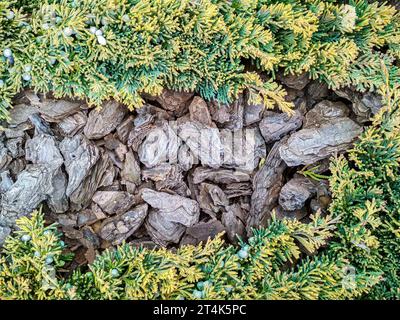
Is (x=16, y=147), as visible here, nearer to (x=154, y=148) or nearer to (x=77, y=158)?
(x=77, y=158)

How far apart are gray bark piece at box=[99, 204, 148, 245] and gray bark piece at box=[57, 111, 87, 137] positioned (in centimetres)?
57

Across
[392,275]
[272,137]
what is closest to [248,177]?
[272,137]

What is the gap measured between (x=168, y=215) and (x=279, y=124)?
0.86 meters

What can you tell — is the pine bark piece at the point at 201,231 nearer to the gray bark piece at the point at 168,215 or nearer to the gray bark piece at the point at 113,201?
the gray bark piece at the point at 168,215

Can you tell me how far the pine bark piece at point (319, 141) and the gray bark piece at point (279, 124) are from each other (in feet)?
0.29

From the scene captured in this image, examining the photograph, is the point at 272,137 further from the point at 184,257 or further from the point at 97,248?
the point at 97,248

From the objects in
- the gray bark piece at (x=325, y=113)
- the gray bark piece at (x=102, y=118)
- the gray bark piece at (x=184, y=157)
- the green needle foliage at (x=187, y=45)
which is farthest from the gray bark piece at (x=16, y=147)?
the gray bark piece at (x=325, y=113)

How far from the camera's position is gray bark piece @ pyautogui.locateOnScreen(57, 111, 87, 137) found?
2.35 m

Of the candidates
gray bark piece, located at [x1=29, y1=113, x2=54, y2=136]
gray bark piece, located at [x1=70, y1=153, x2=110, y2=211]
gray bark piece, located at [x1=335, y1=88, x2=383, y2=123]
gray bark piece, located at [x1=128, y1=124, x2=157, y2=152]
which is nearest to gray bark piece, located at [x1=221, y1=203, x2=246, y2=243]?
gray bark piece, located at [x1=128, y1=124, x2=157, y2=152]

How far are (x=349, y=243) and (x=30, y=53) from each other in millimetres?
1999

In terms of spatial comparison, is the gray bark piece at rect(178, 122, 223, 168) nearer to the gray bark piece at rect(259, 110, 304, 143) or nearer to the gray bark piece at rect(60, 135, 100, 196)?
the gray bark piece at rect(259, 110, 304, 143)

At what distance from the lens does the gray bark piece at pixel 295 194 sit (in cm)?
235

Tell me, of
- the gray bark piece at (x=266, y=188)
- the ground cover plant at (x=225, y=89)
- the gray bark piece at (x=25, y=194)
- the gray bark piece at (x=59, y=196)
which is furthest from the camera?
the gray bark piece at (x=266, y=188)
